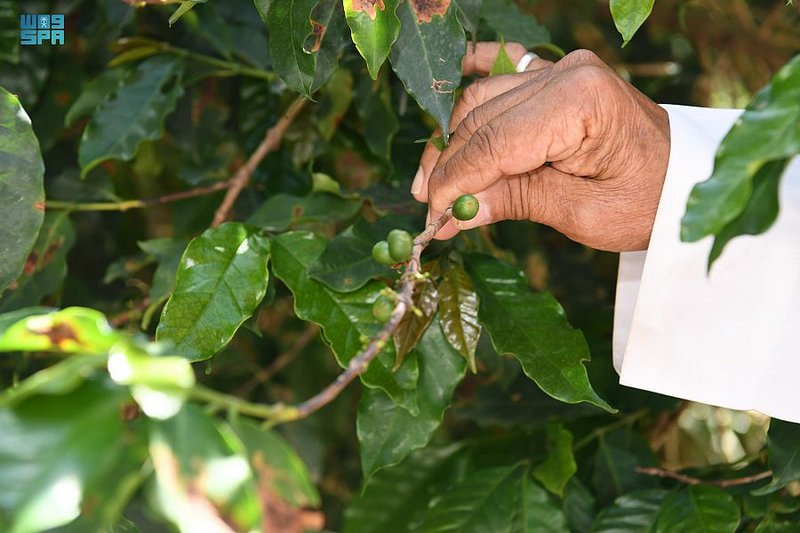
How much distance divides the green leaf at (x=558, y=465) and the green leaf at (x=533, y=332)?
276 mm

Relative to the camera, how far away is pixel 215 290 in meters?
0.95

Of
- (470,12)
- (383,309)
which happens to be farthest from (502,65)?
(383,309)

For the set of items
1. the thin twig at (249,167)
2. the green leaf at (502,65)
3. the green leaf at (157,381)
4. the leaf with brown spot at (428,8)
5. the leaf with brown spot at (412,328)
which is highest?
the leaf with brown spot at (428,8)

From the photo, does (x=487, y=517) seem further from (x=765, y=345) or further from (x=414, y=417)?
(x=765, y=345)

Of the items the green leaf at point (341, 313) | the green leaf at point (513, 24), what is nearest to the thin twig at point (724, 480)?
the green leaf at point (341, 313)

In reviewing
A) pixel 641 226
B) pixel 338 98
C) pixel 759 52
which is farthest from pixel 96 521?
pixel 759 52

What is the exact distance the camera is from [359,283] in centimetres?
96

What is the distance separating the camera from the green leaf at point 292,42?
924mm

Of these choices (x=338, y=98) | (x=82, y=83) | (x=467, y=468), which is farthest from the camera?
(x=82, y=83)

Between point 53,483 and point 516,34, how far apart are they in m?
0.92

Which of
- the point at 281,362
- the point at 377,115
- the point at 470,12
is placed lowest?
the point at 281,362

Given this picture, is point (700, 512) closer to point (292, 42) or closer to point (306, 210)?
point (306, 210)

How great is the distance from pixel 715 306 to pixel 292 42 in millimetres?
571

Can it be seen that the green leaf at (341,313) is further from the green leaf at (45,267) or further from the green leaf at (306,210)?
the green leaf at (45,267)
